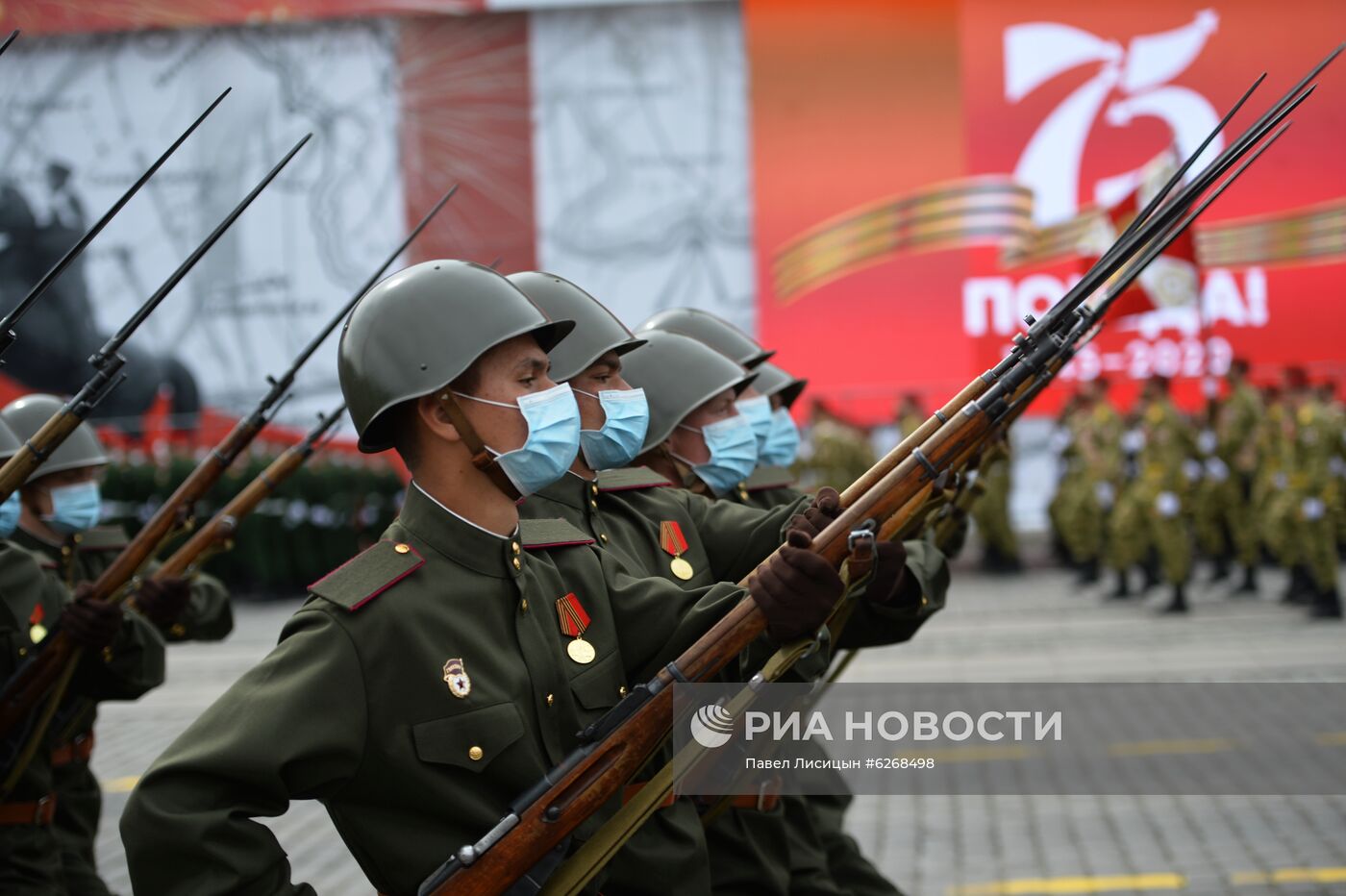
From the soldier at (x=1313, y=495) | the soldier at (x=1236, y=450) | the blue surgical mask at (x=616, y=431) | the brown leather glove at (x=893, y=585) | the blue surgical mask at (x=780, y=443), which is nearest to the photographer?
the brown leather glove at (x=893, y=585)

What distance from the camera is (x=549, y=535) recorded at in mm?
3062

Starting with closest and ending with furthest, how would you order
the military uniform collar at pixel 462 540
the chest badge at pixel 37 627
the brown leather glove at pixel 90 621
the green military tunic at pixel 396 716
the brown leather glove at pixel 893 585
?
the green military tunic at pixel 396 716 < the military uniform collar at pixel 462 540 < the brown leather glove at pixel 893 585 < the brown leather glove at pixel 90 621 < the chest badge at pixel 37 627

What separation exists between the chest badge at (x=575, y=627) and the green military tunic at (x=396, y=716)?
0.5 inches

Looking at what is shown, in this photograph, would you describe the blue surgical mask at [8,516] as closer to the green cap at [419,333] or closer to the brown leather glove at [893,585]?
the green cap at [419,333]

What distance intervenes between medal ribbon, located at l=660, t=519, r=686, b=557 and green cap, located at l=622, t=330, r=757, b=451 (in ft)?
2.84

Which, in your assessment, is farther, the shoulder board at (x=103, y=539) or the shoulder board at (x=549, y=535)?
the shoulder board at (x=103, y=539)

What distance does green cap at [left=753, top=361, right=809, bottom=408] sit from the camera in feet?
19.7

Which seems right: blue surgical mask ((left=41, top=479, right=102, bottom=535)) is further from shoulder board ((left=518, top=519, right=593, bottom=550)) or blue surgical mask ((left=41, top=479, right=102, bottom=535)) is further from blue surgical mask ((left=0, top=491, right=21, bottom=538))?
shoulder board ((left=518, top=519, right=593, bottom=550))

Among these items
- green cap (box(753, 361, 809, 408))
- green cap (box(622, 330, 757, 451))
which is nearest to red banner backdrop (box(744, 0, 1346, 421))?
green cap (box(753, 361, 809, 408))

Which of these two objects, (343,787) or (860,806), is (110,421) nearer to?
(860,806)

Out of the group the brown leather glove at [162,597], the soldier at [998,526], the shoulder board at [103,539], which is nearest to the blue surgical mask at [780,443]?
the brown leather glove at [162,597]

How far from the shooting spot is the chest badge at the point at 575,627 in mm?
2846

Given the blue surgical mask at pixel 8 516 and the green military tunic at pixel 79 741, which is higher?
the blue surgical mask at pixel 8 516

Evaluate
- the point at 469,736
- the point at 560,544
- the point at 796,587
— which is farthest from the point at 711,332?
the point at 469,736
